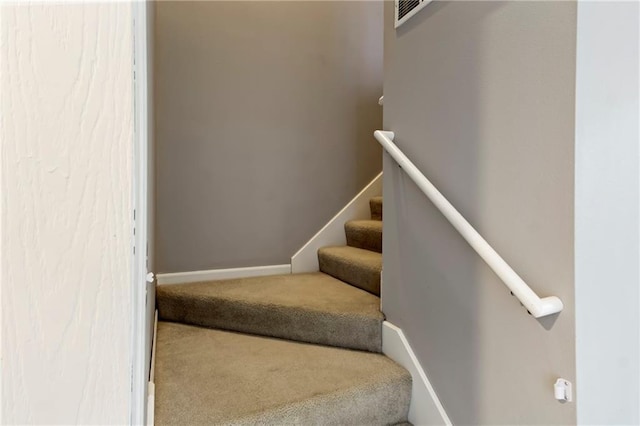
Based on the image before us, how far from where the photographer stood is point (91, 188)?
1.48ft

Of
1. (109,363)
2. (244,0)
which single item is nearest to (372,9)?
(244,0)

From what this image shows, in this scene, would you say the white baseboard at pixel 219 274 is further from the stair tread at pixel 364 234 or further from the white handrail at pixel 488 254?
the white handrail at pixel 488 254

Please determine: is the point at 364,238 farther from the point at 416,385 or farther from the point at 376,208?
the point at 416,385

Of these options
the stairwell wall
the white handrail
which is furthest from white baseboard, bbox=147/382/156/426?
the white handrail

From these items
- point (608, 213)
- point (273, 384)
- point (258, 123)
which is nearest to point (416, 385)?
point (273, 384)

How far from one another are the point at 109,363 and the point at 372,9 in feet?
9.91

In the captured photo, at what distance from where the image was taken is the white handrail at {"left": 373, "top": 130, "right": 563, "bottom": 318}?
0.87 metres

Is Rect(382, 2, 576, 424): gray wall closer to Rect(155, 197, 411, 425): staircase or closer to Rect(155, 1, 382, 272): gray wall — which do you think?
Rect(155, 197, 411, 425): staircase

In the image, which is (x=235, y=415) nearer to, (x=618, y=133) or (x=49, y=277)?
(x=49, y=277)

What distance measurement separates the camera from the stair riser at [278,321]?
5.50ft

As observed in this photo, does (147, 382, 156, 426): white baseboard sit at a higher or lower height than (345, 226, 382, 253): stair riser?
lower

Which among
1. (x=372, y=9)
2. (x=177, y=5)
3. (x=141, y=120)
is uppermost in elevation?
(x=372, y=9)

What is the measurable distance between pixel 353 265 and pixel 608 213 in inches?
55.8

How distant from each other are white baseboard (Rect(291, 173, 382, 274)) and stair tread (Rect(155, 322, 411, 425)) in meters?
0.89
